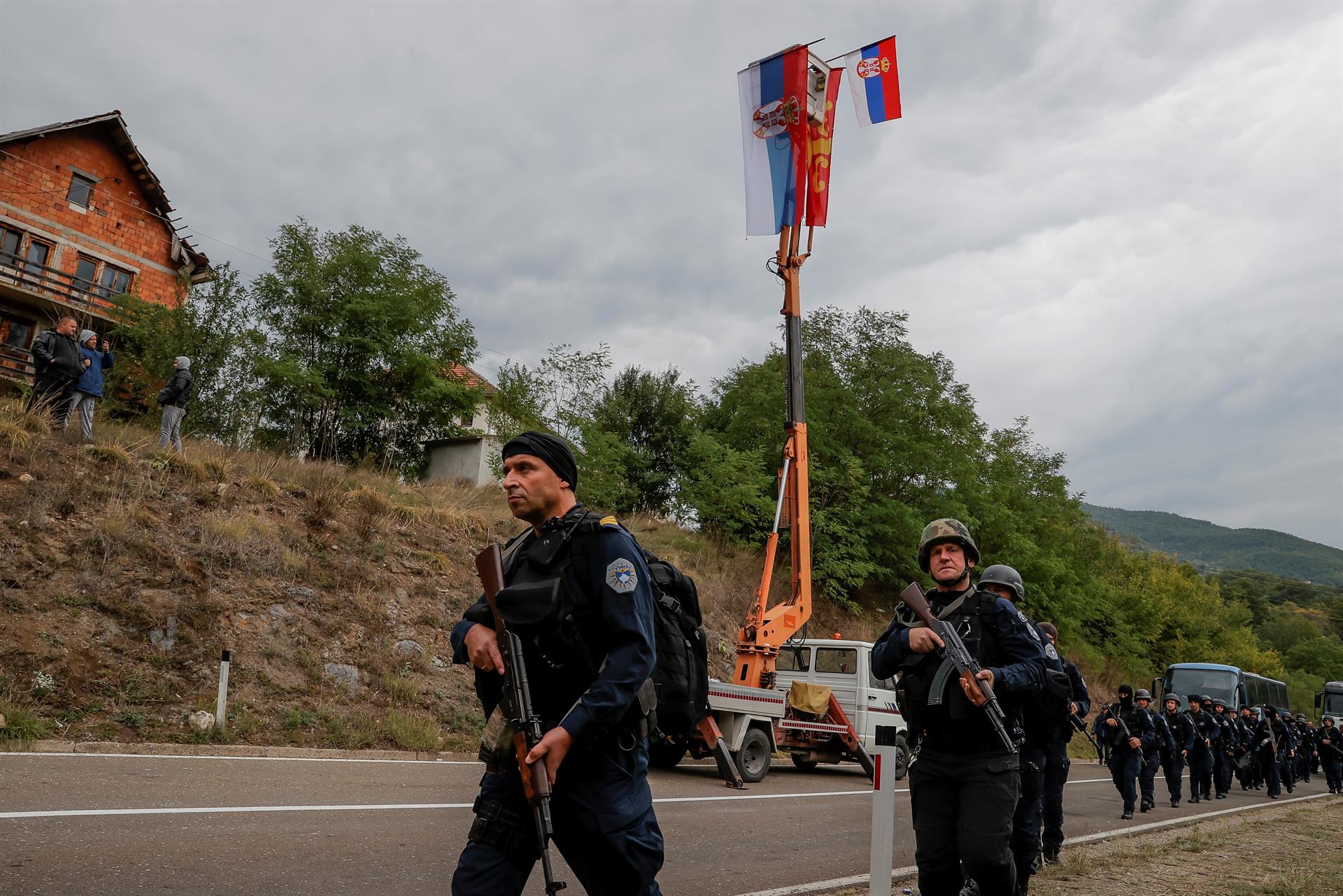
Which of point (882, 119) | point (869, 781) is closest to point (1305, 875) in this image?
point (869, 781)

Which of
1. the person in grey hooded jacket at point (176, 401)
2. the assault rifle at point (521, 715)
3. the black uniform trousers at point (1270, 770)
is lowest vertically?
the black uniform trousers at point (1270, 770)

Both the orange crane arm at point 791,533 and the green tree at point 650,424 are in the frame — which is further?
the green tree at point 650,424

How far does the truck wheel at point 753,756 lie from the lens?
12.1m

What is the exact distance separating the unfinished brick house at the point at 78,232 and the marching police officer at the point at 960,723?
26.9m

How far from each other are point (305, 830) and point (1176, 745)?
42.9 feet

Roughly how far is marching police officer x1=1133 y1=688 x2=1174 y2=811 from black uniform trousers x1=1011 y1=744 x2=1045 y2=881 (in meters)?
6.83

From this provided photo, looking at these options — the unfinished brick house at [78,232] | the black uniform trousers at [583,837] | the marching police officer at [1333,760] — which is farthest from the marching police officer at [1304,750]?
the unfinished brick house at [78,232]

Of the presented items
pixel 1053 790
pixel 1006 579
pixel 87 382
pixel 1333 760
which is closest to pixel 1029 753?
pixel 1053 790

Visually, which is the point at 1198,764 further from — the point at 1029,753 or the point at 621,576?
the point at 621,576

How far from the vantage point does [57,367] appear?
14.3 metres

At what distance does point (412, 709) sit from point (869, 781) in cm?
655

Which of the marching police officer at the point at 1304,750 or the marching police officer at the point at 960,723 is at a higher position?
the marching police officer at the point at 960,723

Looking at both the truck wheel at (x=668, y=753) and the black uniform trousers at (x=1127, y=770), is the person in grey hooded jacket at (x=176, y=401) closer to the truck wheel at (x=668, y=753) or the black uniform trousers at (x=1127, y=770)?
the truck wheel at (x=668, y=753)

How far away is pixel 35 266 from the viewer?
27844 mm
